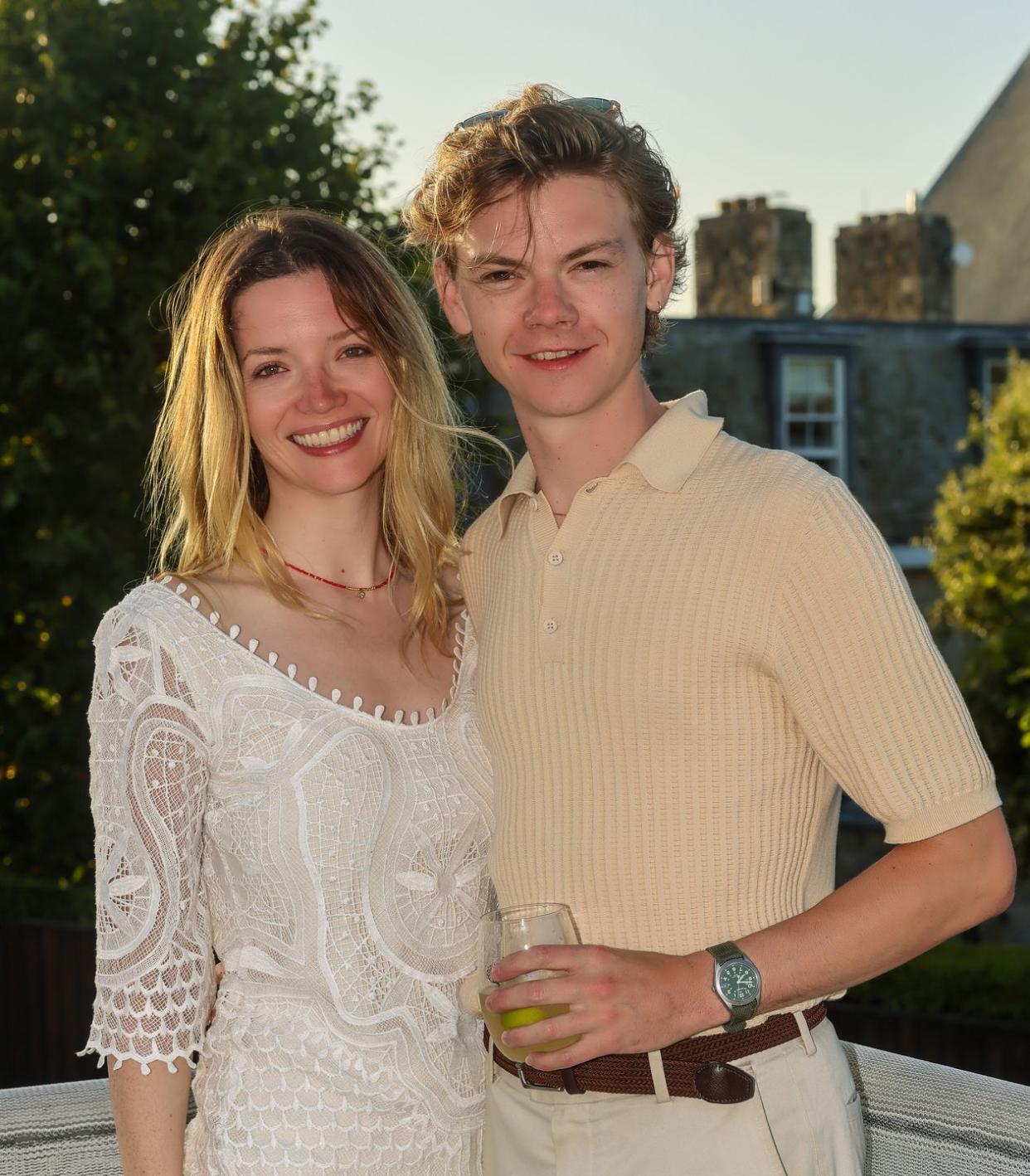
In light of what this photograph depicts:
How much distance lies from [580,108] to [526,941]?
5.09 ft

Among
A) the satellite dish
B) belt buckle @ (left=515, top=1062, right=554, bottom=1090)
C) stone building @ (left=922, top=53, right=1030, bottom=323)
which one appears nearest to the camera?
belt buckle @ (left=515, top=1062, right=554, bottom=1090)

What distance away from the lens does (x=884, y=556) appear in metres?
2.52

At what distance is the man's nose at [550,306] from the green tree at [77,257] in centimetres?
790

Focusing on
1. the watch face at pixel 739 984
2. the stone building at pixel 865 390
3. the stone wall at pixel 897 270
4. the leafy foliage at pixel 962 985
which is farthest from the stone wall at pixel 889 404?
the watch face at pixel 739 984

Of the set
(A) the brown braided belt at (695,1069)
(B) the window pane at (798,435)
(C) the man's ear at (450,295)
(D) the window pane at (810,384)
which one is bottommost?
(A) the brown braided belt at (695,1069)

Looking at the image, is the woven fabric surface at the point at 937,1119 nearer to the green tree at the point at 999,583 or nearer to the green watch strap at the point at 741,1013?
the green watch strap at the point at 741,1013

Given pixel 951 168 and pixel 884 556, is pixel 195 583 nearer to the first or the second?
pixel 884 556

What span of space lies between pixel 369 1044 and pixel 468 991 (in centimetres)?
21

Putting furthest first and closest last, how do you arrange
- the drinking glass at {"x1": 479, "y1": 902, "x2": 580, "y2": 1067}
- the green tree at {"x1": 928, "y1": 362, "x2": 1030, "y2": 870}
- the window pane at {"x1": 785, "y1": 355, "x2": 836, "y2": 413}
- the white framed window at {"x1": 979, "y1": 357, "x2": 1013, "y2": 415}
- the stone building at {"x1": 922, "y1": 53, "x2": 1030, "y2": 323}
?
the stone building at {"x1": 922, "y1": 53, "x2": 1030, "y2": 323} → the white framed window at {"x1": 979, "y1": 357, "x2": 1013, "y2": 415} → the window pane at {"x1": 785, "y1": 355, "x2": 836, "y2": 413} → the green tree at {"x1": 928, "y1": 362, "x2": 1030, "y2": 870} → the drinking glass at {"x1": 479, "y1": 902, "x2": 580, "y2": 1067}

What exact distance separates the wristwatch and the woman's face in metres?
1.39

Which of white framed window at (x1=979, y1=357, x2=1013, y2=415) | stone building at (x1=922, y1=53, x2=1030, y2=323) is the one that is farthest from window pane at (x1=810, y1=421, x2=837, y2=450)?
stone building at (x1=922, y1=53, x2=1030, y2=323)

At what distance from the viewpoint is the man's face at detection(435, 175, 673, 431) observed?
9.53 feet

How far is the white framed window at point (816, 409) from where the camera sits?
21.6 m

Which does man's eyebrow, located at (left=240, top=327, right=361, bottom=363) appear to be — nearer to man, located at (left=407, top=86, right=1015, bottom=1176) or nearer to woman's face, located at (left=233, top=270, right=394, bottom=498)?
woman's face, located at (left=233, top=270, right=394, bottom=498)
